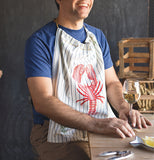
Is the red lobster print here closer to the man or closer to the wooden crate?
the man

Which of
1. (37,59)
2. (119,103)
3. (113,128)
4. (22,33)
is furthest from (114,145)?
(22,33)

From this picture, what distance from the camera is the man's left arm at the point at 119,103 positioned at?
146cm

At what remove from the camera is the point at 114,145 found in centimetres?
119

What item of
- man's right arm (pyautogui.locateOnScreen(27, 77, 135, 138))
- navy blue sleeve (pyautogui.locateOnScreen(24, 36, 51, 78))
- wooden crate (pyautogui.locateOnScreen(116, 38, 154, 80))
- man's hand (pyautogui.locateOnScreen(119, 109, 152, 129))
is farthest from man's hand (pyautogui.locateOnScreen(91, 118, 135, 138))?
wooden crate (pyautogui.locateOnScreen(116, 38, 154, 80))

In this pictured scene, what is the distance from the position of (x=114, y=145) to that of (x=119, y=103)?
66cm

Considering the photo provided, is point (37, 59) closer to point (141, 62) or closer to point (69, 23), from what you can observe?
point (69, 23)

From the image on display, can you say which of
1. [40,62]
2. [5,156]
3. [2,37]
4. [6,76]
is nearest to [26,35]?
[2,37]

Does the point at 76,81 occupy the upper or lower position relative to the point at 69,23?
lower

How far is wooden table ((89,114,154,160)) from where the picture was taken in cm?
107

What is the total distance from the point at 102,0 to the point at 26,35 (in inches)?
34.1

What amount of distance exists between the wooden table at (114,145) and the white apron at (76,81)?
1.42 feet

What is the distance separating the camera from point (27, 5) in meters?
2.67

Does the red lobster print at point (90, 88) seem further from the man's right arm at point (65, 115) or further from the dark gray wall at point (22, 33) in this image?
the dark gray wall at point (22, 33)

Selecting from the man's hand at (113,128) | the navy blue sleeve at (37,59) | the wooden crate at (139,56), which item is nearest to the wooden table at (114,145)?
the man's hand at (113,128)
